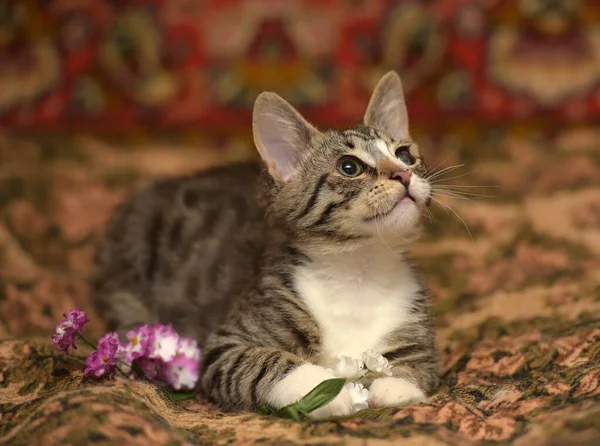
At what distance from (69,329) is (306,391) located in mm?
539

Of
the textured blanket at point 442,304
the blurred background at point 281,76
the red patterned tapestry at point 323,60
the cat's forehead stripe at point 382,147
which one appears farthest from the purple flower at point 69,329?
the red patterned tapestry at point 323,60

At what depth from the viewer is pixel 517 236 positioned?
8.14ft

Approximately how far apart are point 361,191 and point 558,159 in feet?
5.21

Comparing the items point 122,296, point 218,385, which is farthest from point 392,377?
point 122,296

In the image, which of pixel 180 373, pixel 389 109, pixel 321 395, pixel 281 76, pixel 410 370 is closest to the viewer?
pixel 321 395

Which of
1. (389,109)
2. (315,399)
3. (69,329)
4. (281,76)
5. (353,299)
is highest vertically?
(281,76)

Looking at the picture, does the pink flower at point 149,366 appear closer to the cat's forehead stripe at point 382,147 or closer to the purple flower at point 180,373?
the purple flower at point 180,373

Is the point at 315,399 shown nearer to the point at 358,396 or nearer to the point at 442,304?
the point at 358,396

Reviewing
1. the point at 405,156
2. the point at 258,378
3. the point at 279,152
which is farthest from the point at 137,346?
the point at 405,156

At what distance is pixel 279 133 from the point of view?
1.72m

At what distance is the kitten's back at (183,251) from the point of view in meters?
2.04

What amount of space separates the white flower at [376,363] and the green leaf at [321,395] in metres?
0.17

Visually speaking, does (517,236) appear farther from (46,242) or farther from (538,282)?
(46,242)

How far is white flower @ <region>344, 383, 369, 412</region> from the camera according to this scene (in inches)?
55.4
